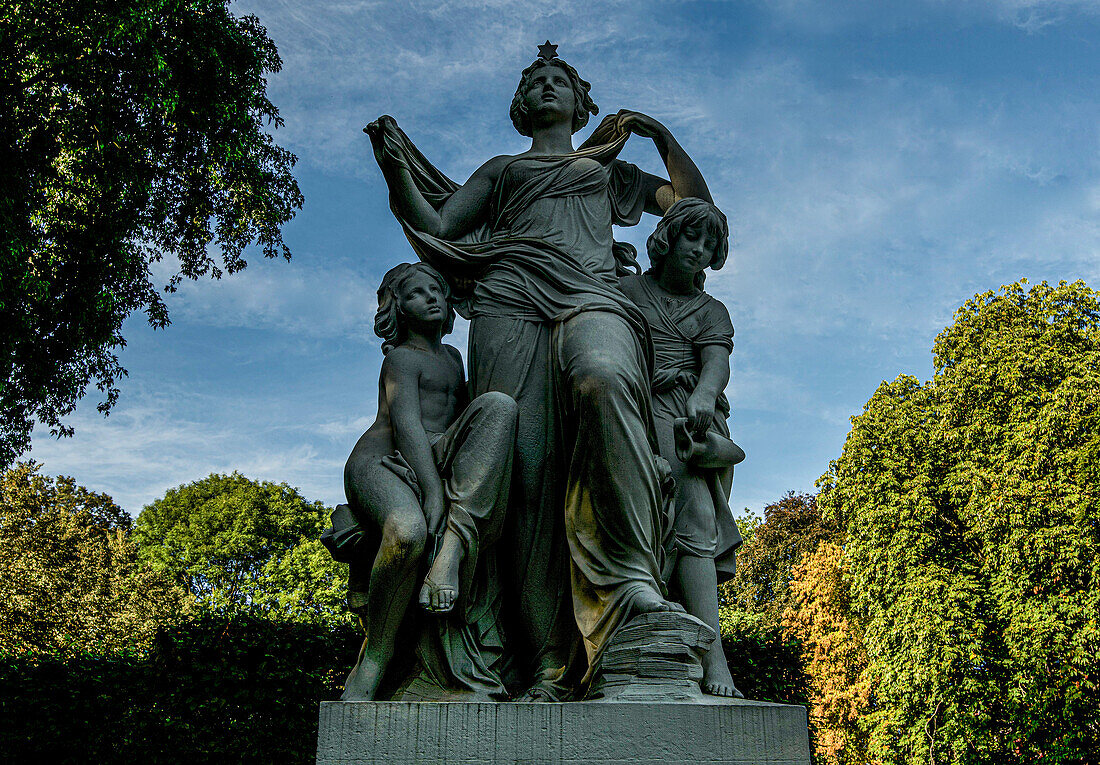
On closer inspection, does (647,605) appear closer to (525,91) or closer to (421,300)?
(421,300)

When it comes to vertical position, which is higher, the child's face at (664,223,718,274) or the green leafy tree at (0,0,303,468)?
the green leafy tree at (0,0,303,468)

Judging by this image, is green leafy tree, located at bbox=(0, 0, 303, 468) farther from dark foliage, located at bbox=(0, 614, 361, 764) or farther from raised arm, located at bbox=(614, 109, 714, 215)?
raised arm, located at bbox=(614, 109, 714, 215)

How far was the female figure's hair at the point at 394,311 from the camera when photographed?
3.77m

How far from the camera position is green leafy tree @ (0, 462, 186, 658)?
20062mm

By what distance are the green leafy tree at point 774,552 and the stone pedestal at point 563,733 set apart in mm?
26528

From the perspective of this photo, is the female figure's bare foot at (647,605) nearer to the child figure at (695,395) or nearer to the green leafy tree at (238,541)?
the child figure at (695,395)

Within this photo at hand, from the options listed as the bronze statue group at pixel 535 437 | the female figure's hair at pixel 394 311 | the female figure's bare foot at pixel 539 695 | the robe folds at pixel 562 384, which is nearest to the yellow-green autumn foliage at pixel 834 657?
the bronze statue group at pixel 535 437

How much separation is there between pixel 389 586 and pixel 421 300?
1.23 meters

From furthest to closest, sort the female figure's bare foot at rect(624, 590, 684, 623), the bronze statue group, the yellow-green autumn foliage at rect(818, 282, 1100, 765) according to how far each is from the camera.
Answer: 1. the yellow-green autumn foliage at rect(818, 282, 1100, 765)
2. the bronze statue group
3. the female figure's bare foot at rect(624, 590, 684, 623)

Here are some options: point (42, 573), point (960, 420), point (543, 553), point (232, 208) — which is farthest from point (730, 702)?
point (42, 573)

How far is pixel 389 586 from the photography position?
3113 millimetres

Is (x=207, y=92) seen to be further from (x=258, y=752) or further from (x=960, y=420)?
(x=960, y=420)

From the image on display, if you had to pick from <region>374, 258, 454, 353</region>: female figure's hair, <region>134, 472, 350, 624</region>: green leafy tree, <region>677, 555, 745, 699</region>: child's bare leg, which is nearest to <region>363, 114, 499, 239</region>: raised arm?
<region>374, 258, 454, 353</region>: female figure's hair

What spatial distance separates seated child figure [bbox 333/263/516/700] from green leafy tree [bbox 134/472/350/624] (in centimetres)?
2496
